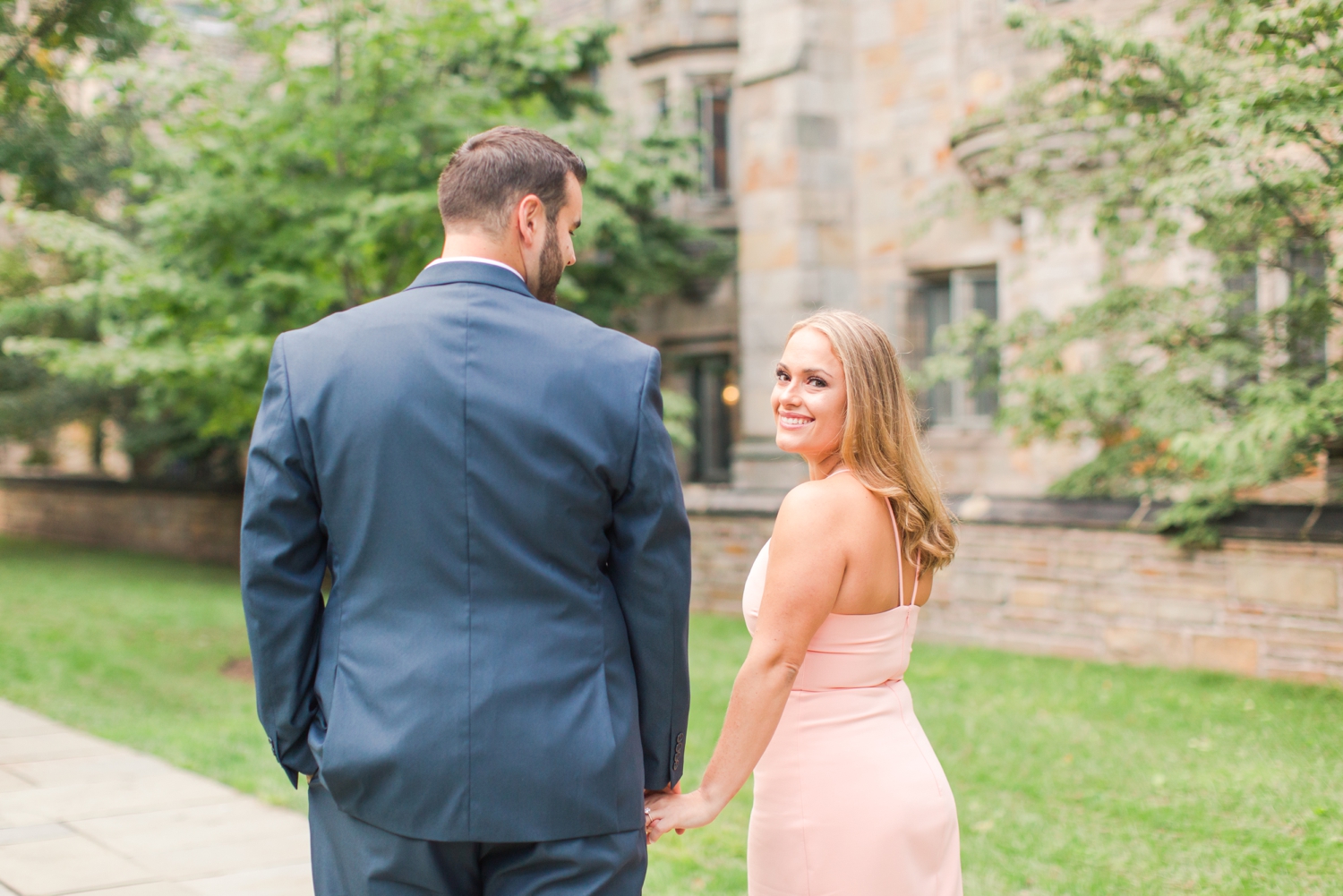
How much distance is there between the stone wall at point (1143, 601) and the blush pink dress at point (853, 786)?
5987 millimetres

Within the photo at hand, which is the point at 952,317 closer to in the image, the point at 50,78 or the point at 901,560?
the point at 50,78

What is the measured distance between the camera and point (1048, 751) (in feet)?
20.4

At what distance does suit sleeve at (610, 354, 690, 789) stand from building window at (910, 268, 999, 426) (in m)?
11.3

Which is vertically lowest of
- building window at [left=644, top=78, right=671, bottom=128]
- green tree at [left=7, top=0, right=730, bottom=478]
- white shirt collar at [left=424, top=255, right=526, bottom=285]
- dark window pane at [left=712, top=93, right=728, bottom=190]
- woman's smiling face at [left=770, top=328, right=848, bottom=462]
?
woman's smiling face at [left=770, top=328, right=848, bottom=462]

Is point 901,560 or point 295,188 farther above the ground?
point 295,188

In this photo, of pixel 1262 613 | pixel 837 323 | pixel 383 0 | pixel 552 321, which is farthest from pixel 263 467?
pixel 383 0

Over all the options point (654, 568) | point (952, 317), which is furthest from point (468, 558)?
point (952, 317)

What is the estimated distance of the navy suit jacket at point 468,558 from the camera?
77.0 inches

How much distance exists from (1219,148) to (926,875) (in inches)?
214

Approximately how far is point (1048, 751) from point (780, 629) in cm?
446

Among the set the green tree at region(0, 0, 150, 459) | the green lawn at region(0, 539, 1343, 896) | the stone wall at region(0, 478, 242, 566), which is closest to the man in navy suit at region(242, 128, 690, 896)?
the green lawn at region(0, 539, 1343, 896)

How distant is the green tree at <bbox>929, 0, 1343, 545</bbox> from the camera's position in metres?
6.31

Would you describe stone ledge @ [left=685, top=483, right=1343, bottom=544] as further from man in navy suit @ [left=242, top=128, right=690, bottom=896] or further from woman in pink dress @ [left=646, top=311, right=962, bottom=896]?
man in navy suit @ [left=242, top=128, right=690, bottom=896]

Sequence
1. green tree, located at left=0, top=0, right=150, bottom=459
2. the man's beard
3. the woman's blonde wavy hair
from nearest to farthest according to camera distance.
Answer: the man's beard → the woman's blonde wavy hair → green tree, located at left=0, top=0, right=150, bottom=459
